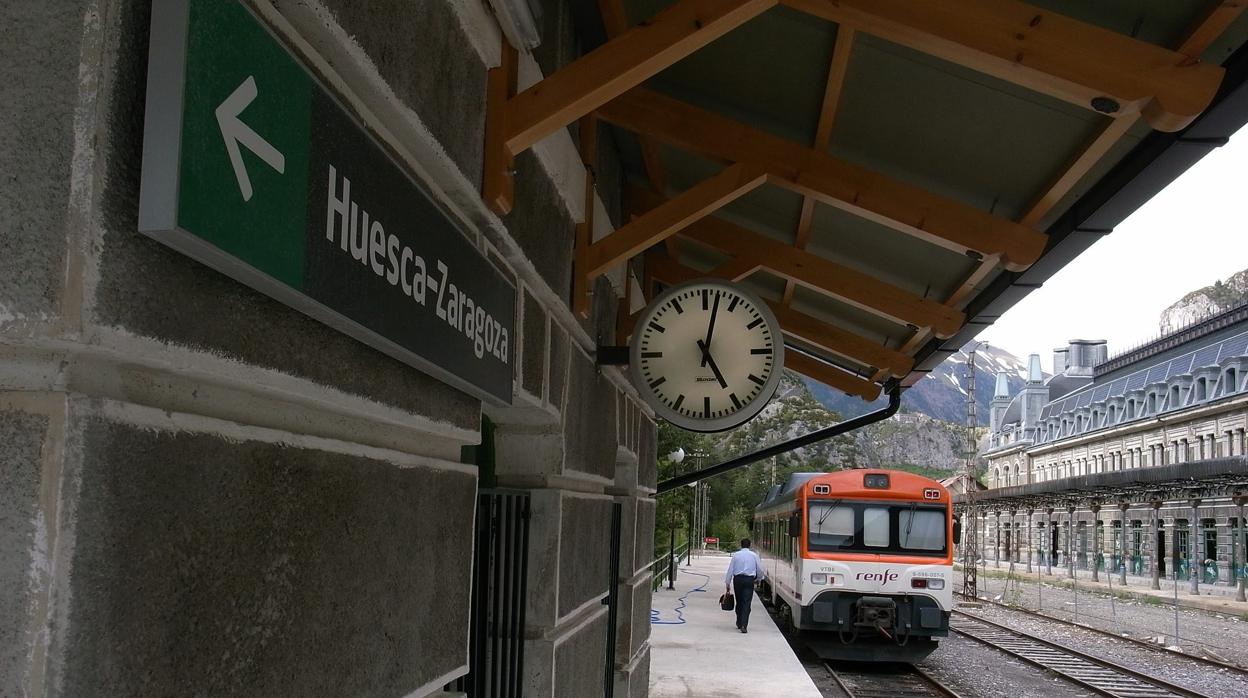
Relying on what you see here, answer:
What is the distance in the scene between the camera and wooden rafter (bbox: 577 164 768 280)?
14.5 ft

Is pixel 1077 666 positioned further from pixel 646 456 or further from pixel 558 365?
pixel 558 365

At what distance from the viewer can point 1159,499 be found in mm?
38750

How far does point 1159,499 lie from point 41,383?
142ft

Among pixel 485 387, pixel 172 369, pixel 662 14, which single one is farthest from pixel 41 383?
pixel 662 14

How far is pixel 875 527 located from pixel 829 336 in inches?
346

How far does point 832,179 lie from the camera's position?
4867 mm

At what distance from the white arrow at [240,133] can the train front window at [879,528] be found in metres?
15.4

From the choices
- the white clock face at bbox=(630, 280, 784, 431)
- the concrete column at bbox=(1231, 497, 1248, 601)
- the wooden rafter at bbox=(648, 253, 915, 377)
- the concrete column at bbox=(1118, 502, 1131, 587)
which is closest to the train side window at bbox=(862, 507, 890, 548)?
the wooden rafter at bbox=(648, 253, 915, 377)

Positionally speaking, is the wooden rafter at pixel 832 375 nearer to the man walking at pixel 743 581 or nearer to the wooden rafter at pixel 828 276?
the wooden rafter at pixel 828 276

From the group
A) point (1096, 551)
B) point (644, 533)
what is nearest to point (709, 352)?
point (644, 533)

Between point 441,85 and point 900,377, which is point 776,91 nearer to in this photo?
point 441,85

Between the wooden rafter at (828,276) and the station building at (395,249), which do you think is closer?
the station building at (395,249)

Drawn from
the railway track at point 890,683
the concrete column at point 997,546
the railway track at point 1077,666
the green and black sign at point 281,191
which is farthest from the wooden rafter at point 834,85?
the concrete column at point 997,546

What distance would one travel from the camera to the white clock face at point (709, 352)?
468 centimetres
